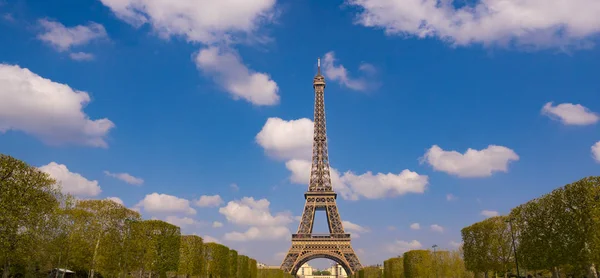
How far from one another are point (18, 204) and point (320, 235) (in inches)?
2337

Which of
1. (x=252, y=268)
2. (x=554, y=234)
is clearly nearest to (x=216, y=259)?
(x=252, y=268)

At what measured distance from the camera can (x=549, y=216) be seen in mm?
33000

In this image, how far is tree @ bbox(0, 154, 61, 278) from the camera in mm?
25877

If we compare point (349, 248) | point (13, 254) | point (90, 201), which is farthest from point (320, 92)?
point (13, 254)

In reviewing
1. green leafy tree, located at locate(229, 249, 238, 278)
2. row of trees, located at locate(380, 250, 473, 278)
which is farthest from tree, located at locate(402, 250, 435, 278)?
green leafy tree, located at locate(229, 249, 238, 278)

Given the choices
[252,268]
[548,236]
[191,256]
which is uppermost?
[548,236]

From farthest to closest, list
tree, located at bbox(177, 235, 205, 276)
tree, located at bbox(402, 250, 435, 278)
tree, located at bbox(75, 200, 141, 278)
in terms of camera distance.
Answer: tree, located at bbox(402, 250, 435, 278) < tree, located at bbox(177, 235, 205, 276) < tree, located at bbox(75, 200, 141, 278)

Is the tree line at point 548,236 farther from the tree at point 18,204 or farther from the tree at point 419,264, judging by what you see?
the tree at point 18,204

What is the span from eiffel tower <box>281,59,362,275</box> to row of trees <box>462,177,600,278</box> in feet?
121

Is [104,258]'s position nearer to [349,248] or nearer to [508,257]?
[508,257]

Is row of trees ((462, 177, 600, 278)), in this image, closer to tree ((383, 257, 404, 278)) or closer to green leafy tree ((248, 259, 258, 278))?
tree ((383, 257, 404, 278))

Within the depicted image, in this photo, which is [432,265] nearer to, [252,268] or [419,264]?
[419,264]

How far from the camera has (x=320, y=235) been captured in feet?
263

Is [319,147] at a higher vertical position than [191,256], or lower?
higher
